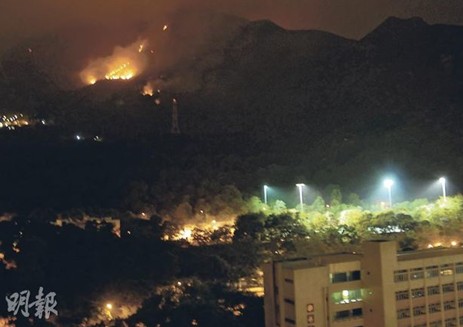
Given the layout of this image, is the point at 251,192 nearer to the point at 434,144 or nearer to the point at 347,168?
the point at 347,168

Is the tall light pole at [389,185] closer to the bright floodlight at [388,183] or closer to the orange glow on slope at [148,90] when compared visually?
the bright floodlight at [388,183]

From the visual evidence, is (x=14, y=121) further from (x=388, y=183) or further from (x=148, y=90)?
(x=388, y=183)

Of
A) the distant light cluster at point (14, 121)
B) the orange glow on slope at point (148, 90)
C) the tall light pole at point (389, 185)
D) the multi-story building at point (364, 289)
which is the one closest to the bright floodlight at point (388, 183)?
the tall light pole at point (389, 185)

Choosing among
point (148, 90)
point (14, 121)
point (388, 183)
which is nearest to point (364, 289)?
point (388, 183)

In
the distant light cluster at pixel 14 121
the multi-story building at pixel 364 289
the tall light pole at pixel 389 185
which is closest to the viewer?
the multi-story building at pixel 364 289

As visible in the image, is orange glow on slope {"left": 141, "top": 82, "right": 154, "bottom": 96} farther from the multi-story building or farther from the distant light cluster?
the multi-story building

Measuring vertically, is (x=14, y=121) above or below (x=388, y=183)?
above

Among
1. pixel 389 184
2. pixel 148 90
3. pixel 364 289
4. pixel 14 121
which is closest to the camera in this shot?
pixel 364 289

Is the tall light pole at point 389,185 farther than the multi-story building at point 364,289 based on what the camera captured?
Yes

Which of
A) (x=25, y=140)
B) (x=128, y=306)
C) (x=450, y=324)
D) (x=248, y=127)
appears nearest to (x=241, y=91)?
(x=248, y=127)
